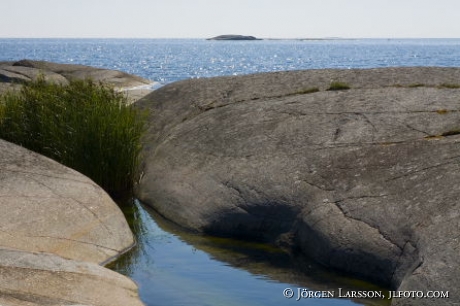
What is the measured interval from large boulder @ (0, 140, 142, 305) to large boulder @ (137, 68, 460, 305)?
1.43m

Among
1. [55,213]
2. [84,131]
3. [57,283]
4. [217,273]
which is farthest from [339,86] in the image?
[57,283]

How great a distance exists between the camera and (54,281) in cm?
612

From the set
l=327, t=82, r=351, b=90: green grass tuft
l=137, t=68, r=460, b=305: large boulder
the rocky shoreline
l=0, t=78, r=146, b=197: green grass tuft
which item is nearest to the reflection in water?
l=137, t=68, r=460, b=305: large boulder

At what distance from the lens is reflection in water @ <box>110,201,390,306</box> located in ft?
22.0

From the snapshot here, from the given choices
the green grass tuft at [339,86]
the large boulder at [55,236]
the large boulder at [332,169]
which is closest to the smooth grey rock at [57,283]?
the large boulder at [55,236]

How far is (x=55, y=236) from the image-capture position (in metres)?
7.61

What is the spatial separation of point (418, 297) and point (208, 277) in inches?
89.3

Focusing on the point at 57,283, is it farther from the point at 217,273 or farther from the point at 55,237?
the point at 217,273

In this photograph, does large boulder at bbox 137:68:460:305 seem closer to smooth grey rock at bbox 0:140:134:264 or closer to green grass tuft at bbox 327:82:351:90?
green grass tuft at bbox 327:82:351:90

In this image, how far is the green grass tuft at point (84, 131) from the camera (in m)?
9.88

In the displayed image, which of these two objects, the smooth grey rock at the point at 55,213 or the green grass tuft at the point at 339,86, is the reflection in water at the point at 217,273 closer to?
the smooth grey rock at the point at 55,213

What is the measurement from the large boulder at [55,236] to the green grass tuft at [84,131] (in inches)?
41.6

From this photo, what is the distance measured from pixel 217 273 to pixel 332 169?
79.9 inches

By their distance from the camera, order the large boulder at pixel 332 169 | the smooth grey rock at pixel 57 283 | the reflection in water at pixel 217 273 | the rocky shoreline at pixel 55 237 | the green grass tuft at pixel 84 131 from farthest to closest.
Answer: the green grass tuft at pixel 84 131 → the large boulder at pixel 332 169 → the reflection in water at pixel 217 273 → the rocky shoreline at pixel 55 237 → the smooth grey rock at pixel 57 283
